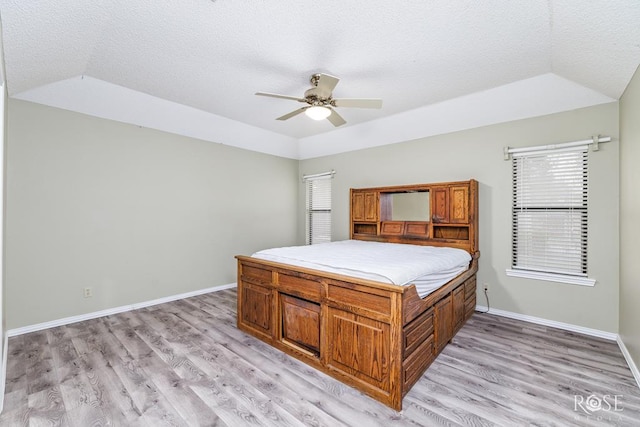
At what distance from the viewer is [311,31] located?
2285 millimetres

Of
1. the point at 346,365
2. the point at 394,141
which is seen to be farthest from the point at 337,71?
the point at 346,365

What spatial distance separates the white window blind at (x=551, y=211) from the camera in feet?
10.1

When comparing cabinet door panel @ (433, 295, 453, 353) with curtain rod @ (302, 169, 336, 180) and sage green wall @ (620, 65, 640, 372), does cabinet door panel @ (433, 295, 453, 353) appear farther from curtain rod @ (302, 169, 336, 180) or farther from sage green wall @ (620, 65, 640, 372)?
curtain rod @ (302, 169, 336, 180)

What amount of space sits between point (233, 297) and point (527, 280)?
13.0 ft

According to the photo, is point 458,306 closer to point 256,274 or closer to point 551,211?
point 551,211

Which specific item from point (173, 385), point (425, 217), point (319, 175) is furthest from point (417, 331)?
point (319, 175)

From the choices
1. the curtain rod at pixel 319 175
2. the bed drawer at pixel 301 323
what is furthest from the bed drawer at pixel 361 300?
the curtain rod at pixel 319 175

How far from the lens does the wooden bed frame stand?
1919 mm

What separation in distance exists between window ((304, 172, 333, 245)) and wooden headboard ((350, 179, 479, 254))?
2.81 feet

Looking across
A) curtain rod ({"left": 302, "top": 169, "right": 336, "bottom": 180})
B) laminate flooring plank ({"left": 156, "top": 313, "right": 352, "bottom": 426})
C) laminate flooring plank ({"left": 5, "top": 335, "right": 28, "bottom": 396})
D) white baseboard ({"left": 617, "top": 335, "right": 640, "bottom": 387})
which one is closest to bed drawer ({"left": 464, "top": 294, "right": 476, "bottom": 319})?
white baseboard ({"left": 617, "top": 335, "right": 640, "bottom": 387})

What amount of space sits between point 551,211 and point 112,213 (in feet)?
17.5

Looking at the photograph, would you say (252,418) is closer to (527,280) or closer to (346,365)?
(346,365)

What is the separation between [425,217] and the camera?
4.04 meters

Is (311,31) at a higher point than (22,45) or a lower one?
higher
